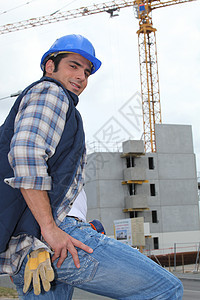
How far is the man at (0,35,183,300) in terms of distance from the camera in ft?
5.90

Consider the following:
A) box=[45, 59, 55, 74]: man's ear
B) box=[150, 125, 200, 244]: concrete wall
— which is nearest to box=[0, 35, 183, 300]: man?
box=[45, 59, 55, 74]: man's ear

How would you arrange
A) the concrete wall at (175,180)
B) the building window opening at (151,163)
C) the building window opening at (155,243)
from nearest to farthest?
the building window opening at (155,243), the concrete wall at (175,180), the building window opening at (151,163)

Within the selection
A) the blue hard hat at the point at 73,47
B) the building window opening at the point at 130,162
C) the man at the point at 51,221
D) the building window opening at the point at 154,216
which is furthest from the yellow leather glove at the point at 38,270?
the building window opening at the point at 154,216

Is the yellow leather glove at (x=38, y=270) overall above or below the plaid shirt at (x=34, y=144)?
below

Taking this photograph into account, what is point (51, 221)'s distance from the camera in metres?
1.81

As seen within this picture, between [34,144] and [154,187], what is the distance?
158 ft

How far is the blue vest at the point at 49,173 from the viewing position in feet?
5.99

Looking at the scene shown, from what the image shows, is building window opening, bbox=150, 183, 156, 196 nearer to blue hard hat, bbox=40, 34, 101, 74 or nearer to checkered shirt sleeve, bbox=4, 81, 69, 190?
blue hard hat, bbox=40, 34, 101, 74

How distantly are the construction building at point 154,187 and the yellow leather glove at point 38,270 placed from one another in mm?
43439

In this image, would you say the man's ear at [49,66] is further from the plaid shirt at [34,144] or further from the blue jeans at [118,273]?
the blue jeans at [118,273]

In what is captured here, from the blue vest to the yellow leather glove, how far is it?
8 cm

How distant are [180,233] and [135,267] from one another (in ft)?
160

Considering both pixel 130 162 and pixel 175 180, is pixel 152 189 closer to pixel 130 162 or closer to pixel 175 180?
pixel 175 180

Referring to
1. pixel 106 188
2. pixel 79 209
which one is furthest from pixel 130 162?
pixel 79 209
